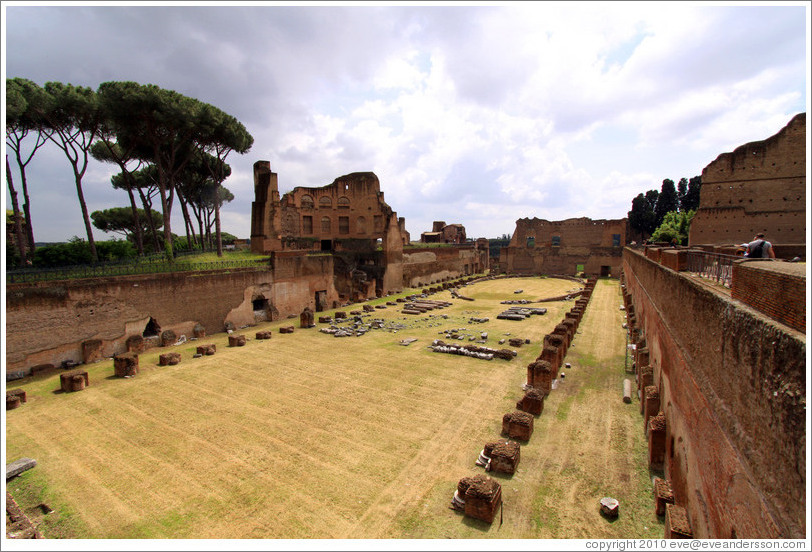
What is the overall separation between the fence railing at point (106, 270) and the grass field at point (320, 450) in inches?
119

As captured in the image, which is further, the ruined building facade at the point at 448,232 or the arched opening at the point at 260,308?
the ruined building facade at the point at 448,232

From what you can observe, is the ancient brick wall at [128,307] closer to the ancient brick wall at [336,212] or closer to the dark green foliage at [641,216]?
the ancient brick wall at [336,212]

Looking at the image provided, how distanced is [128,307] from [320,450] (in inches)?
414

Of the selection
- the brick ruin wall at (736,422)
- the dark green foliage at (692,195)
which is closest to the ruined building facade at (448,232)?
the dark green foliage at (692,195)

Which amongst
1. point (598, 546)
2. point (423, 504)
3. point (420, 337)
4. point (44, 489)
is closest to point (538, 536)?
point (598, 546)

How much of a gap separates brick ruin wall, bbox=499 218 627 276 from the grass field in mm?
27626

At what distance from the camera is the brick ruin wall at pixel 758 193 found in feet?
72.8

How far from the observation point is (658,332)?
8.59 m

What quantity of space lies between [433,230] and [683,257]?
4377 centimetres

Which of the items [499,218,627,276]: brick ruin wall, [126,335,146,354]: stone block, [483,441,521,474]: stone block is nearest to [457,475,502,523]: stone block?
[483,441,521,474]: stone block

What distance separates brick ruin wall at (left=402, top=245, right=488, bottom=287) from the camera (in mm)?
30875

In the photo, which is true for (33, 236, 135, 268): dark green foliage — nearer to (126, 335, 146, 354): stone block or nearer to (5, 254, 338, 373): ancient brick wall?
(5, 254, 338, 373): ancient brick wall

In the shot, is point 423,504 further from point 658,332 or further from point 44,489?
point 658,332

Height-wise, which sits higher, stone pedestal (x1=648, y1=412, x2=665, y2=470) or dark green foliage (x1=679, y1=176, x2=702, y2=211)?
dark green foliage (x1=679, y1=176, x2=702, y2=211)
